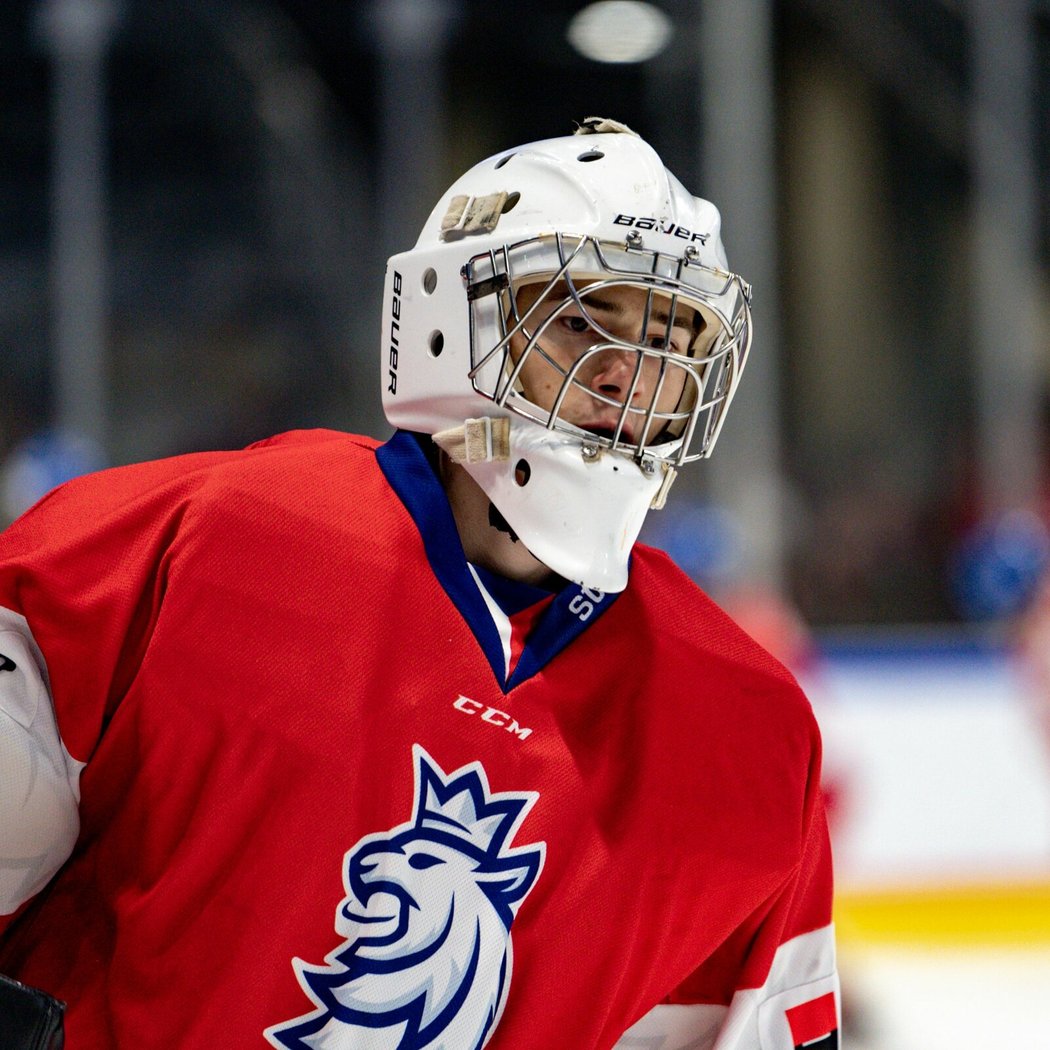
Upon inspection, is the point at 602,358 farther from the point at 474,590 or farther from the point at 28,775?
the point at 28,775

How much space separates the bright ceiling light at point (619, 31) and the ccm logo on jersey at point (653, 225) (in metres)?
4.71

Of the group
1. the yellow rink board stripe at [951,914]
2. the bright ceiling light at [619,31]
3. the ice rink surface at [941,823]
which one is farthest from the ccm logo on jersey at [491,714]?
the bright ceiling light at [619,31]

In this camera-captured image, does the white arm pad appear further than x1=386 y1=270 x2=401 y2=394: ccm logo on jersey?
No

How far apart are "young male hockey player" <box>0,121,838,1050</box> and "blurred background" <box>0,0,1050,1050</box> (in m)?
3.41

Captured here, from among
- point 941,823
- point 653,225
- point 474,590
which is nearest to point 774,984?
point 474,590

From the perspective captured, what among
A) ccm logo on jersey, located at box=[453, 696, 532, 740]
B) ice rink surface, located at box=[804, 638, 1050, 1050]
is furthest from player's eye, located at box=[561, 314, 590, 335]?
ice rink surface, located at box=[804, 638, 1050, 1050]

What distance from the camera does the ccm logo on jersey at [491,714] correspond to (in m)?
1.22

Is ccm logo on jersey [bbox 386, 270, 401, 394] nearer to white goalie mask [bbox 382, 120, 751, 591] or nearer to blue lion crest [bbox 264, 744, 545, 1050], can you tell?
white goalie mask [bbox 382, 120, 751, 591]

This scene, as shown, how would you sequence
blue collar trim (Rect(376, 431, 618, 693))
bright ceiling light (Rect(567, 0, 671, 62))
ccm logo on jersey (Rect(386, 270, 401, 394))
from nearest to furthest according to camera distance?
blue collar trim (Rect(376, 431, 618, 693)) < ccm logo on jersey (Rect(386, 270, 401, 394)) < bright ceiling light (Rect(567, 0, 671, 62))

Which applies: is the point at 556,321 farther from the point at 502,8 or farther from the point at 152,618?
the point at 502,8

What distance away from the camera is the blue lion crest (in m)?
1.18

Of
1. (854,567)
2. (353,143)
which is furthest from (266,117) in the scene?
(854,567)

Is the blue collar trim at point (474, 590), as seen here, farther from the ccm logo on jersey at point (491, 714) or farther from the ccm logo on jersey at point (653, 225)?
the ccm logo on jersey at point (653, 225)

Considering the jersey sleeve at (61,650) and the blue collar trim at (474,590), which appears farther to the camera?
the blue collar trim at (474,590)
